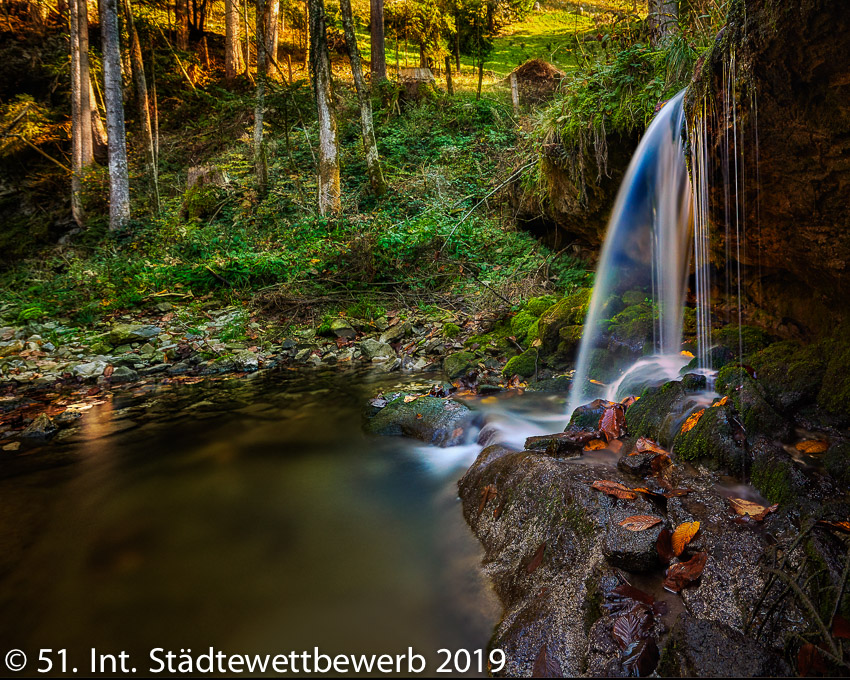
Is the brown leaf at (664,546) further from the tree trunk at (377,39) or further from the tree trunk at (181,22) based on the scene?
the tree trunk at (181,22)

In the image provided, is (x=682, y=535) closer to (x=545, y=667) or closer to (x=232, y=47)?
(x=545, y=667)

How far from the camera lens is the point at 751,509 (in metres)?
2.41

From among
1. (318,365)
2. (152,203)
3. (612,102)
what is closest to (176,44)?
(152,203)

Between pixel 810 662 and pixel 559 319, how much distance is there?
5080mm

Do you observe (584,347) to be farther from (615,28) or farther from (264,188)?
(264,188)

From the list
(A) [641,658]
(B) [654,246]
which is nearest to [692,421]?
(A) [641,658]

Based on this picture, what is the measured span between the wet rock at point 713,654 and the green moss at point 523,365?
456 cm

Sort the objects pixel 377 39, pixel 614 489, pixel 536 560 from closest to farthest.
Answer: pixel 536 560
pixel 614 489
pixel 377 39

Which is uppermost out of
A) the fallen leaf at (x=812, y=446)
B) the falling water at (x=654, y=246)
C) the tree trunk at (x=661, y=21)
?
the tree trunk at (x=661, y=21)

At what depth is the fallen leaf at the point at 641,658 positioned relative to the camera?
1.76 meters

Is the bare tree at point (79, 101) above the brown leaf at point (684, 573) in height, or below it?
above

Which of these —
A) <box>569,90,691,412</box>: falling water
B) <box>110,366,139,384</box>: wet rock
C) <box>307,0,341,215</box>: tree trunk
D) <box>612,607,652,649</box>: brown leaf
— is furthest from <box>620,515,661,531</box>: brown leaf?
<box>307,0,341,215</box>: tree trunk

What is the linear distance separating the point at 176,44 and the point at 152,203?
10874 mm

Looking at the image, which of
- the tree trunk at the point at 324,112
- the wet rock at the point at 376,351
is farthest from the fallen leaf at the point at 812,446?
the tree trunk at the point at 324,112
